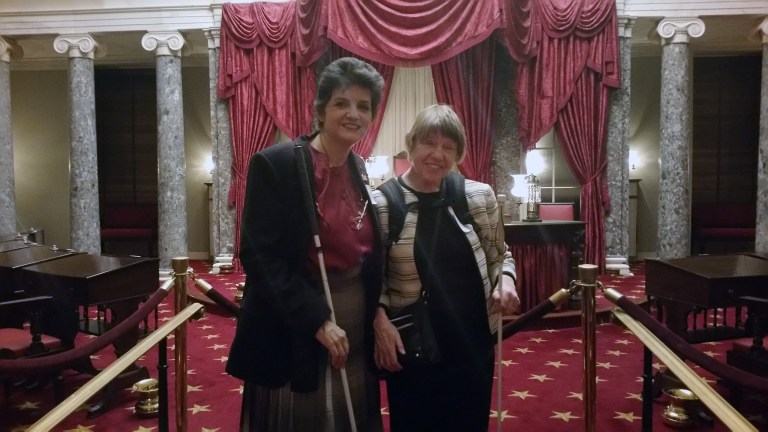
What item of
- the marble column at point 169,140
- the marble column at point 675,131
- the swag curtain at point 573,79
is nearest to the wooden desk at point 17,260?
the marble column at point 169,140

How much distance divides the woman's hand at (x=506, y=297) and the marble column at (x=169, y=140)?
313 inches

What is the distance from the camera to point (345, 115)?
71.1 inches

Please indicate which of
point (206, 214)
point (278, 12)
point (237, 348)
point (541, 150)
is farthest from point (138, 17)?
point (237, 348)

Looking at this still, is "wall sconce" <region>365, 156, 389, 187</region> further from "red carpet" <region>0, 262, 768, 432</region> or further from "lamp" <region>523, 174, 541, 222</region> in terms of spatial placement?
"red carpet" <region>0, 262, 768, 432</region>

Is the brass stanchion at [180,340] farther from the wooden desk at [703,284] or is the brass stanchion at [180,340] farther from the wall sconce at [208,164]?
the wall sconce at [208,164]

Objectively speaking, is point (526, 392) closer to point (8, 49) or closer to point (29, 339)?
point (29, 339)

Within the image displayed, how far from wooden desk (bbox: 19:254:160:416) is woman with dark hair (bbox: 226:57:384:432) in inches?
94.3

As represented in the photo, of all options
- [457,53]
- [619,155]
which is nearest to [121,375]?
[457,53]

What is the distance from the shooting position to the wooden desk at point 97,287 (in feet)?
12.6

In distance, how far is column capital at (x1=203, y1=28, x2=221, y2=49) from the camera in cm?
912

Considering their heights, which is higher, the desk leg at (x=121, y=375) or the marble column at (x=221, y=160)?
the marble column at (x=221, y=160)

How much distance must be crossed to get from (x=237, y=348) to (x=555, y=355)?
3.84 m

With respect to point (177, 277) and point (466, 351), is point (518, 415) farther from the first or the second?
point (177, 277)

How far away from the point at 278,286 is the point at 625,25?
8.28m
